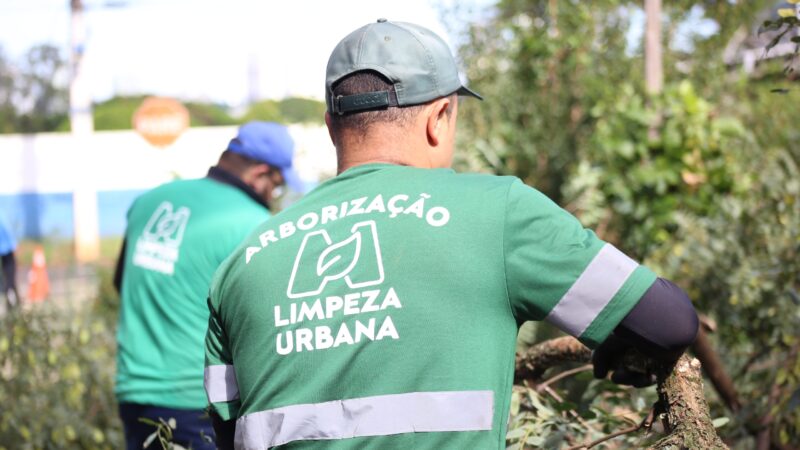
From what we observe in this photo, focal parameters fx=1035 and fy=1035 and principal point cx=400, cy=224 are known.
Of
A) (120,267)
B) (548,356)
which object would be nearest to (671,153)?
(120,267)

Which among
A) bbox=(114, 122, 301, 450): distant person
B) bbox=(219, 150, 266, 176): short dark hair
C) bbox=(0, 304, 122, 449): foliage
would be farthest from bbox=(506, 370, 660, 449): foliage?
bbox=(0, 304, 122, 449): foliage

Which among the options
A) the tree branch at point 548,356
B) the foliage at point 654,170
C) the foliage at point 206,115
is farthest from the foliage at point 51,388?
the foliage at point 206,115

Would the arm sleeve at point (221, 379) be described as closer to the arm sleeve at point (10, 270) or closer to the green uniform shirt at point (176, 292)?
the green uniform shirt at point (176, 292)

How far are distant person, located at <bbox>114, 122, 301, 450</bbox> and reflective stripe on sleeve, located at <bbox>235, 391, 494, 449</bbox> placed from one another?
2.14 meters

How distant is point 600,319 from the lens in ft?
5.77

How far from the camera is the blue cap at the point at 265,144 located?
4.26 meters

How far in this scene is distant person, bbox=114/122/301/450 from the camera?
3.95 metres

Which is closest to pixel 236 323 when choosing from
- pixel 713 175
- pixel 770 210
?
pixel 770 210

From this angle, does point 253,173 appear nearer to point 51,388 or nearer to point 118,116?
point 51,388

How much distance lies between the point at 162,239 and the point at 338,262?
2.37 m

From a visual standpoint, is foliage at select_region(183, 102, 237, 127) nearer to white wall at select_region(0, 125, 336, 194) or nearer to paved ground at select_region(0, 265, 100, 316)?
white wall at select_region(0, 125, 336, 194)

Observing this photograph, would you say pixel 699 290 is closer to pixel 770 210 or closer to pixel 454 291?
Answer: pixel 770 210

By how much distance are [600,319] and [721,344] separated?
3354 mm

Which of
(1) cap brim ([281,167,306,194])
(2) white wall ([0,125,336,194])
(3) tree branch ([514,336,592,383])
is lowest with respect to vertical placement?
(2) white wall ([0,125,336,194])
